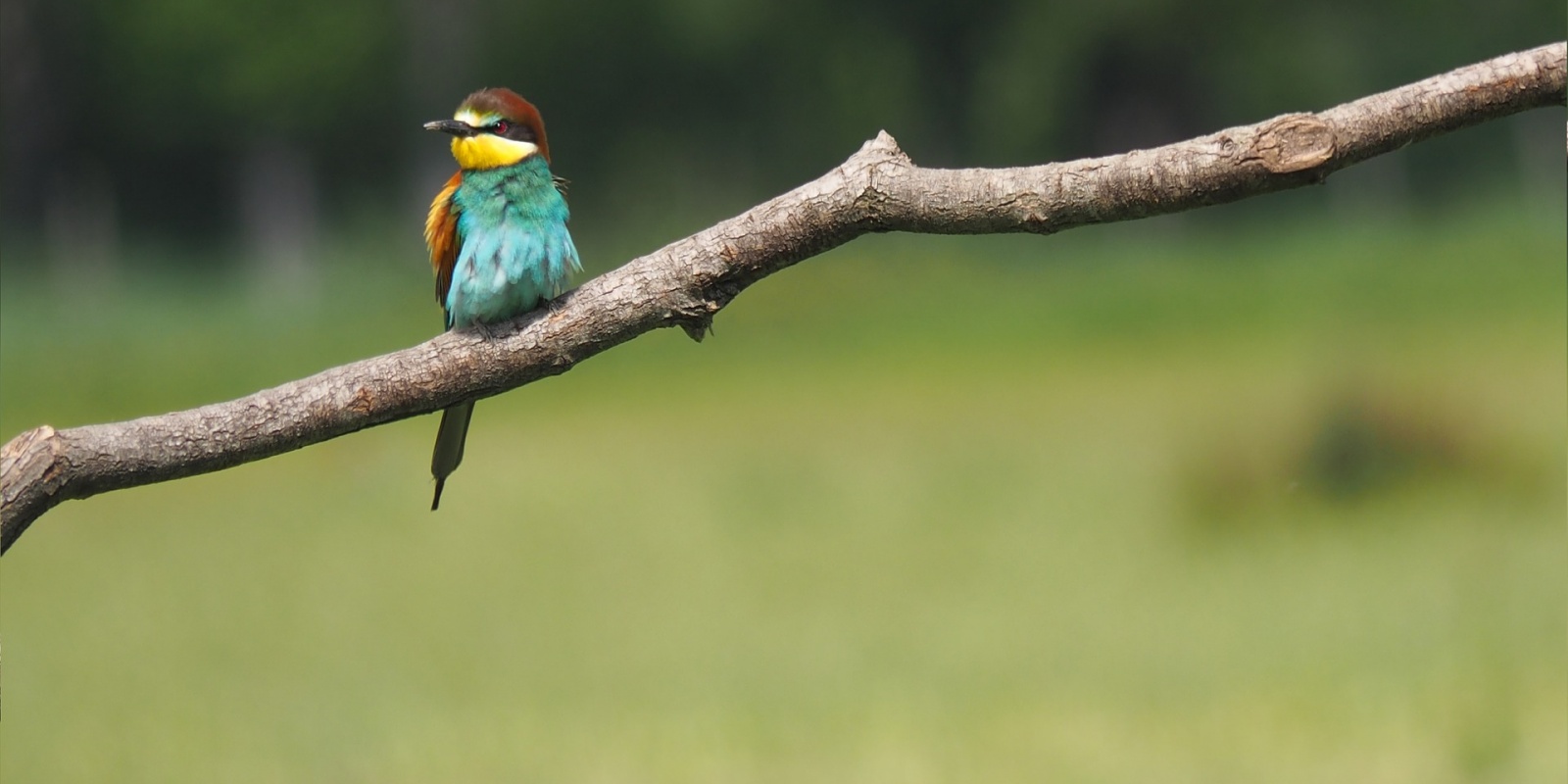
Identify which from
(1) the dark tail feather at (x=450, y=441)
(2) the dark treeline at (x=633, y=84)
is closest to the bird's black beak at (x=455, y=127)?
(1) the dark tail feather at (x=450, y=441)

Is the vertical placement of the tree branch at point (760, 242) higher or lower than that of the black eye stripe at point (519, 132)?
lower

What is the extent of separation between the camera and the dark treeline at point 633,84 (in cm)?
703

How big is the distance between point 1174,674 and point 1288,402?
1.87 metres

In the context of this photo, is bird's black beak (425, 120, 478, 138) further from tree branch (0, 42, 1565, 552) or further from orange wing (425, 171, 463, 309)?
tree branch (0, 42, 1565, 552)

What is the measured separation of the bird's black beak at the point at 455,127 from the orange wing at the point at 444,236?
0.06m

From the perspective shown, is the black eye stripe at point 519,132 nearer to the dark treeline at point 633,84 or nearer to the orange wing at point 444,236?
the orange wing at point 444,236

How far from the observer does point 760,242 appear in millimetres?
1245

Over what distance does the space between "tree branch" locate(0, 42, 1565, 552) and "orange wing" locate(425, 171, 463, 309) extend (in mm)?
435

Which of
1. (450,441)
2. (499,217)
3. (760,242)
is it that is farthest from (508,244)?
(760,242)

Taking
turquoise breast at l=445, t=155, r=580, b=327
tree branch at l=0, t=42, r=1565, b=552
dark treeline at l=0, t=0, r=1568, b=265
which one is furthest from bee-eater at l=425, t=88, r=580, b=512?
dark treeline at l=0, t=0, r=1568, b=265

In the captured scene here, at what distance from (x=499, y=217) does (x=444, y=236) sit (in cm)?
10

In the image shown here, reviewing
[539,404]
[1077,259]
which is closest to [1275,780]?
[539,404]

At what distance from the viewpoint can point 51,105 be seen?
6988 millimetres

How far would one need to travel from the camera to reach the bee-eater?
1543 millimetres
